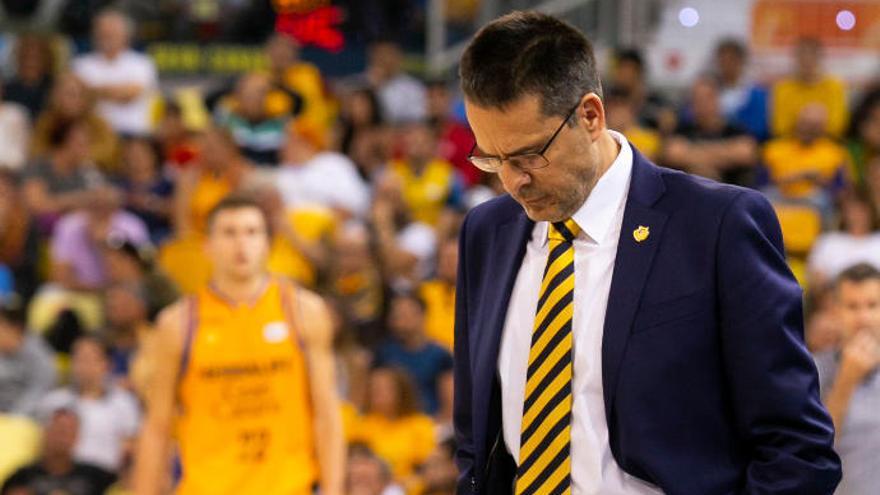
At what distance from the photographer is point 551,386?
3.05 metres

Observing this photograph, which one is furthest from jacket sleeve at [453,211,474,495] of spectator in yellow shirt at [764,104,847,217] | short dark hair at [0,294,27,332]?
spectator in yellow shirt at [764,104,847,217]

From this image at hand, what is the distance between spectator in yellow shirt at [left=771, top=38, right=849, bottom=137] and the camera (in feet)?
37.9

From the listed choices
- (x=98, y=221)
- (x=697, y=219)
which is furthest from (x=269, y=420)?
(x=98, y=221)

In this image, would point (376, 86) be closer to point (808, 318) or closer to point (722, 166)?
point (722, 166)

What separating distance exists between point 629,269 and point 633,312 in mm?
95

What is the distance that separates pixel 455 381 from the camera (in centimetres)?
344

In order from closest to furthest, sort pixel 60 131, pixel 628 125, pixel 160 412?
pixel 160 412, pixel 628 125, pixel 60 131

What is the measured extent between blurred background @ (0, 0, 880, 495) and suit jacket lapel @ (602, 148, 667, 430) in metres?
4.08

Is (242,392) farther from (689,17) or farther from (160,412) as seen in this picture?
(689,17)

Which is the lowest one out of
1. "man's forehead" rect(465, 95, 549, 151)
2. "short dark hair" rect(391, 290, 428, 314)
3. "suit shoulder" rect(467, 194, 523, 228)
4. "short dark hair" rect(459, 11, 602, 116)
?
"short dark hair" rect(391, 290, 428, 314)

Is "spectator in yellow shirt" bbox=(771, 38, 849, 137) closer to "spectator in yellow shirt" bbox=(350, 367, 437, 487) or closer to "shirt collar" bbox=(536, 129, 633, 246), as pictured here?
"spectator in yellow shirt" bbox=(350, 367, 437, 487)

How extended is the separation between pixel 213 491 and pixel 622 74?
6.60m

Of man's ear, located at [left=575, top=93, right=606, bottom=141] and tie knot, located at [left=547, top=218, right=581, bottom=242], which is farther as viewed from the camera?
tie knot, located at [left=547, top=218, right=581, bottom=242]

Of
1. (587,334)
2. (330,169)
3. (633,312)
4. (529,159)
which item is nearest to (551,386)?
(587,334)
